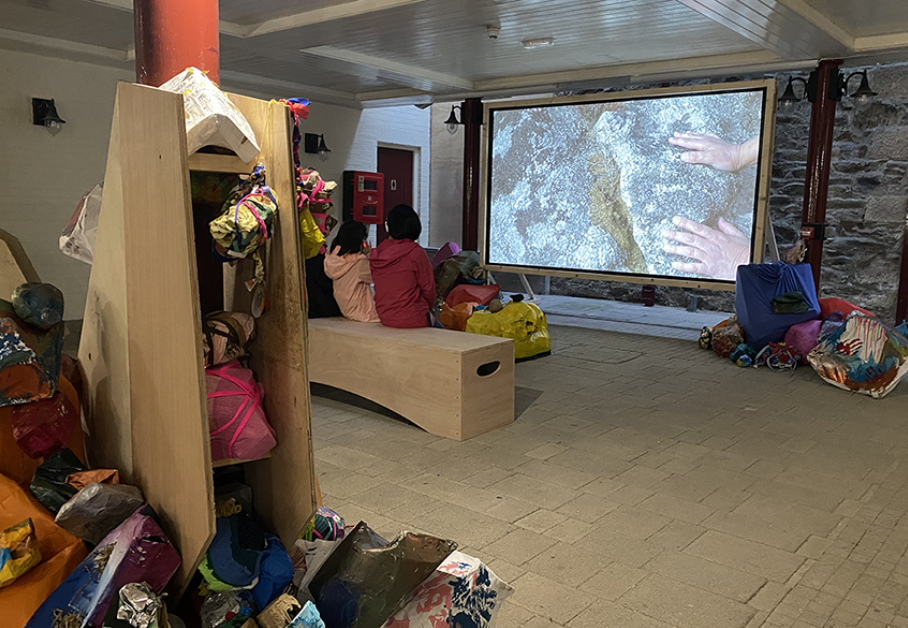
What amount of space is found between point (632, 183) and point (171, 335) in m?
6.34

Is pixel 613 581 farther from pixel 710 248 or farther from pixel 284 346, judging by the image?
pixel 710 248

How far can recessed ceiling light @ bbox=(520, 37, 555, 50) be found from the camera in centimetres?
600

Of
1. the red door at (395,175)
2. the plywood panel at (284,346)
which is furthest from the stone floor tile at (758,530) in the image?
the red door at (395,175)

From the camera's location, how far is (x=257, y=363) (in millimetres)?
2008

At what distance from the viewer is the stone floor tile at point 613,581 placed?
2354mm

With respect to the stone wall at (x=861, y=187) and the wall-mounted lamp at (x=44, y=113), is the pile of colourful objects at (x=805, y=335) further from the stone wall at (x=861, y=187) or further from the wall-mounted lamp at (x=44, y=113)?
the wall-mounted lamp at (x=44, y=113)

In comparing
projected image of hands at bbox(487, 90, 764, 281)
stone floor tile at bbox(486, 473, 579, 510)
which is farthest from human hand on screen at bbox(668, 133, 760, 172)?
stone floor tile at bbox(486, 473, 579, 510)

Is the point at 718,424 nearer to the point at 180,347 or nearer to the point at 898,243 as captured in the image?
the point at 180,347

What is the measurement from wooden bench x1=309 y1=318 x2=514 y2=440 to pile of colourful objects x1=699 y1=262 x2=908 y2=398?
250 centimetres

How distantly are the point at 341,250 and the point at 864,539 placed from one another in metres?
3.38

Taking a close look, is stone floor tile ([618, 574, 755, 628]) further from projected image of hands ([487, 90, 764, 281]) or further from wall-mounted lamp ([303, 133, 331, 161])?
wall-mounted lamp ([303, 133, 331, 161])

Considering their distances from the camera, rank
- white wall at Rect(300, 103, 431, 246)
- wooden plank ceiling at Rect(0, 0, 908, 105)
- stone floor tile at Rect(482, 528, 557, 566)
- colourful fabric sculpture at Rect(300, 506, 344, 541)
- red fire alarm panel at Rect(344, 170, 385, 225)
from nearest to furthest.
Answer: colourful fabric sculpture at Rect(300, 506, 344, 541), stone floor tile at Rect(482, 528, 557, 566), wooden plank ceiling at Rect(0, 0, 908, 105), white wall at Rect(300, 103, 431, 246), red fire alarm panel at Rect(344, 170, 385, 225)

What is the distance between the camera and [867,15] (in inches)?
202

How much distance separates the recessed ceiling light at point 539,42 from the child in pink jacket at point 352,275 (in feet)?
7.78
